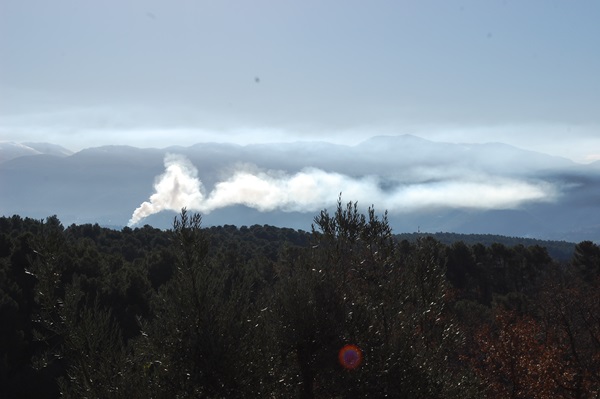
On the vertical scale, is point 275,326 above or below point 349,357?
above

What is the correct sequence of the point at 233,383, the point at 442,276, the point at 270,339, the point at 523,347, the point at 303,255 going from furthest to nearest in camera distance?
the point at 523,347 → the point at 442,276 → the point at 303,255 → the point at 270,339 → the point at 233,383

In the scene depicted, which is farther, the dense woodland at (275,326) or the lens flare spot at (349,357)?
the lens flare spot at (349,357)

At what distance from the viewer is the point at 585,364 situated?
97.3 feet

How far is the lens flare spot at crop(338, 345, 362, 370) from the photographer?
42.4 feet

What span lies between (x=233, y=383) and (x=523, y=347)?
22.6 m

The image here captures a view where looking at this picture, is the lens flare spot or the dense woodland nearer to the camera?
the dense woodland

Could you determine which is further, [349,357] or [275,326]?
[275,326]

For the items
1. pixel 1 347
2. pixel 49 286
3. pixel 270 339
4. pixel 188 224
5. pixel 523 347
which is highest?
pixel 188 224

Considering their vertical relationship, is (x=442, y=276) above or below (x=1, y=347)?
above

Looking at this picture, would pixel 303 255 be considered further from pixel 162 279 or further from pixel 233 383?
pixel 162 279

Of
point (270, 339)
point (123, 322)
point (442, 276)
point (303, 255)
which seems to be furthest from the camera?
point (123, 322)

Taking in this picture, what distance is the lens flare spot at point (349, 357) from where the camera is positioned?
1294 centimetres

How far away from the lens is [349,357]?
42.5ft

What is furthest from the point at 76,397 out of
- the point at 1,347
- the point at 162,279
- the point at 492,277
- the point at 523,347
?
the point at 492,277
